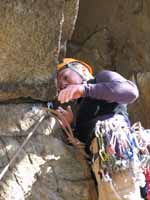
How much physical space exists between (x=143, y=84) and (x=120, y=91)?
1433 mm

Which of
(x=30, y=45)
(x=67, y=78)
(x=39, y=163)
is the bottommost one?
(x=39, y=163)

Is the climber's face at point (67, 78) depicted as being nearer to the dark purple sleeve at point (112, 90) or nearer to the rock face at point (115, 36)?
the dark purple sleeve at point (112, 90)

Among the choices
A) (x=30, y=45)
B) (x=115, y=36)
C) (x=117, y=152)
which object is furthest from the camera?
(x=115, y=36)

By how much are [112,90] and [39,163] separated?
14.0 inches

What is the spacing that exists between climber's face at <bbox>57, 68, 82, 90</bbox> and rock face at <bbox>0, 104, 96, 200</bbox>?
127 mm

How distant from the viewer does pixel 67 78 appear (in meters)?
2.20

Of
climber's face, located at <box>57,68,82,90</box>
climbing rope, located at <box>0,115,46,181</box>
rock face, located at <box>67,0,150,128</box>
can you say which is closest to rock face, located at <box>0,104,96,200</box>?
climbing rope, located at <box>0,115,46,181</box>

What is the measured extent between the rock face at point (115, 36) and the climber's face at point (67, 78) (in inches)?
51.8

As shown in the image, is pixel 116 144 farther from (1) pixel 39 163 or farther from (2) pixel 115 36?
(2) pixel 115 36

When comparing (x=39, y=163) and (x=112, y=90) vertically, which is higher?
(x=112, y=90)

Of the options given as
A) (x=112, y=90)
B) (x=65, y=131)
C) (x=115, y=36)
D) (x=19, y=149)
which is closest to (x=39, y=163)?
(x=19, y=149)

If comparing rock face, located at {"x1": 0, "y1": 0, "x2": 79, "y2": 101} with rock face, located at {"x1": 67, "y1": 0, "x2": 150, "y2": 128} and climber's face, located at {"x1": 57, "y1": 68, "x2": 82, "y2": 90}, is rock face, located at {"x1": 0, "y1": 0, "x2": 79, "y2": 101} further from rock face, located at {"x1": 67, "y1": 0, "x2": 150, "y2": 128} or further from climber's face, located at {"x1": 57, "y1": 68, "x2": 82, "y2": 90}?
rock face, located at {"x1": 67, "y1": 0, "x2": 150, "y2": 128}

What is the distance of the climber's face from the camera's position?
2180 millimetres

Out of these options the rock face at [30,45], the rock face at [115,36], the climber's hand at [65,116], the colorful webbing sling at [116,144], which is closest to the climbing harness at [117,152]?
the colorful webbing sling at [116,144]
